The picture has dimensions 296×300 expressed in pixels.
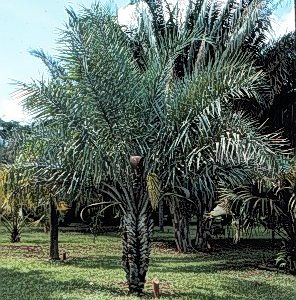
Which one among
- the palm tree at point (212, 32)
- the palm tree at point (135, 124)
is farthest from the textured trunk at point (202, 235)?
the palm tree at point (135, 124)

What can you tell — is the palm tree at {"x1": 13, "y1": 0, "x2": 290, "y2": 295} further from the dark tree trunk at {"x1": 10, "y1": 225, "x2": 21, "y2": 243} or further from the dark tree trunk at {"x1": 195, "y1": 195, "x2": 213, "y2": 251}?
the dark tree trunk at {"x1": 10, "y1": 225, "x2": 21, "y2": 243}

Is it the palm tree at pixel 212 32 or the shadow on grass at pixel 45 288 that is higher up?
the palm tree at pixel 212 32

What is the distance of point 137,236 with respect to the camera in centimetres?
519

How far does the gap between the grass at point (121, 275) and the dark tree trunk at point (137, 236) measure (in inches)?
7.1

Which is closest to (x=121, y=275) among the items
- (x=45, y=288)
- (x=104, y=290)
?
(x=104, y=290)

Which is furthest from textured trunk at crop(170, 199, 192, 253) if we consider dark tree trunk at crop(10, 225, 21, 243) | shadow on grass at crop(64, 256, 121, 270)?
dark tree trunk at crop(10, 225, 21, 243)

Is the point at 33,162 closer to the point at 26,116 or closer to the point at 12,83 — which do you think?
the point at 26,116

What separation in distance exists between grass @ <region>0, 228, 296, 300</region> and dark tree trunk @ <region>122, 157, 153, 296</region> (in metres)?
0.18

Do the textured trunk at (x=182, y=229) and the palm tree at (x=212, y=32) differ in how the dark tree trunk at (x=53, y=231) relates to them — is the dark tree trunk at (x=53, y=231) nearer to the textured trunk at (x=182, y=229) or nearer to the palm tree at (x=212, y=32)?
the palm tree at (x=212, y=32)

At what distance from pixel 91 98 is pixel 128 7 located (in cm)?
242

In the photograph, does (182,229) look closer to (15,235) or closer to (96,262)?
(96,262)

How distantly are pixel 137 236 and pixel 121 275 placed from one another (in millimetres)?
1363

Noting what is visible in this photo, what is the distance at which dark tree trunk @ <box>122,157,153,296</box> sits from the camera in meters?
5.19

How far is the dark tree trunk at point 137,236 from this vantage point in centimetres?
519
